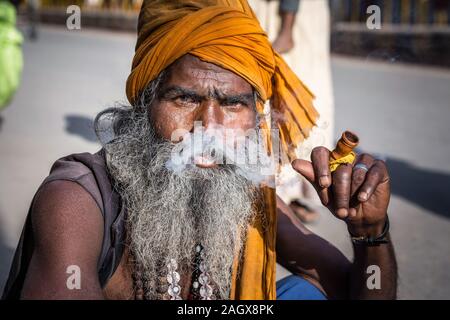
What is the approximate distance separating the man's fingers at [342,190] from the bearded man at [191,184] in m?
0.11

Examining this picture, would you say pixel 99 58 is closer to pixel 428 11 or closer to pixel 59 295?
pixel 428 11

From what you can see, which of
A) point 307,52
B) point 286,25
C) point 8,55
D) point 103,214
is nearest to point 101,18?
point 8,55

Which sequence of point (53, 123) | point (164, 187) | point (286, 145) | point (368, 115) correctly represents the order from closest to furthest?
1. point (164, 187)
2. point (286, 145)
3. point (53, 123)
4. point (368, 115)

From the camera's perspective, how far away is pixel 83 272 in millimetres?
1790

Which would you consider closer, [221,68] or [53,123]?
Result: [221,68]

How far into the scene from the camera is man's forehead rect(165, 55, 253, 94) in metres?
2.19

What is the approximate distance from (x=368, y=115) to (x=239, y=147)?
7752mm

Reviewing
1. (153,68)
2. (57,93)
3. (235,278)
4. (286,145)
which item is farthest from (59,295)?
(57,93)

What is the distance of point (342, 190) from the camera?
1.79m

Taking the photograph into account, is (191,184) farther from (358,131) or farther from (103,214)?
(358,131)

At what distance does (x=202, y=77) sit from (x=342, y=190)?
675 mm

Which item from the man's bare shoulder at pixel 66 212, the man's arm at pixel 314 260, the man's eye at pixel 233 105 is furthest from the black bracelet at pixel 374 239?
the man's bare shoulder at pixel 66 212

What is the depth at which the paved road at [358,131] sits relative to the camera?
15.2 ft

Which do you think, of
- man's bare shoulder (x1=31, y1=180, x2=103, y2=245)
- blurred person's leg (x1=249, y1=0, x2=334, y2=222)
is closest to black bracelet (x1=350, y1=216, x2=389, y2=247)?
man's bare shoulder (x1=31, y1=180, x2=103, y2=245)
